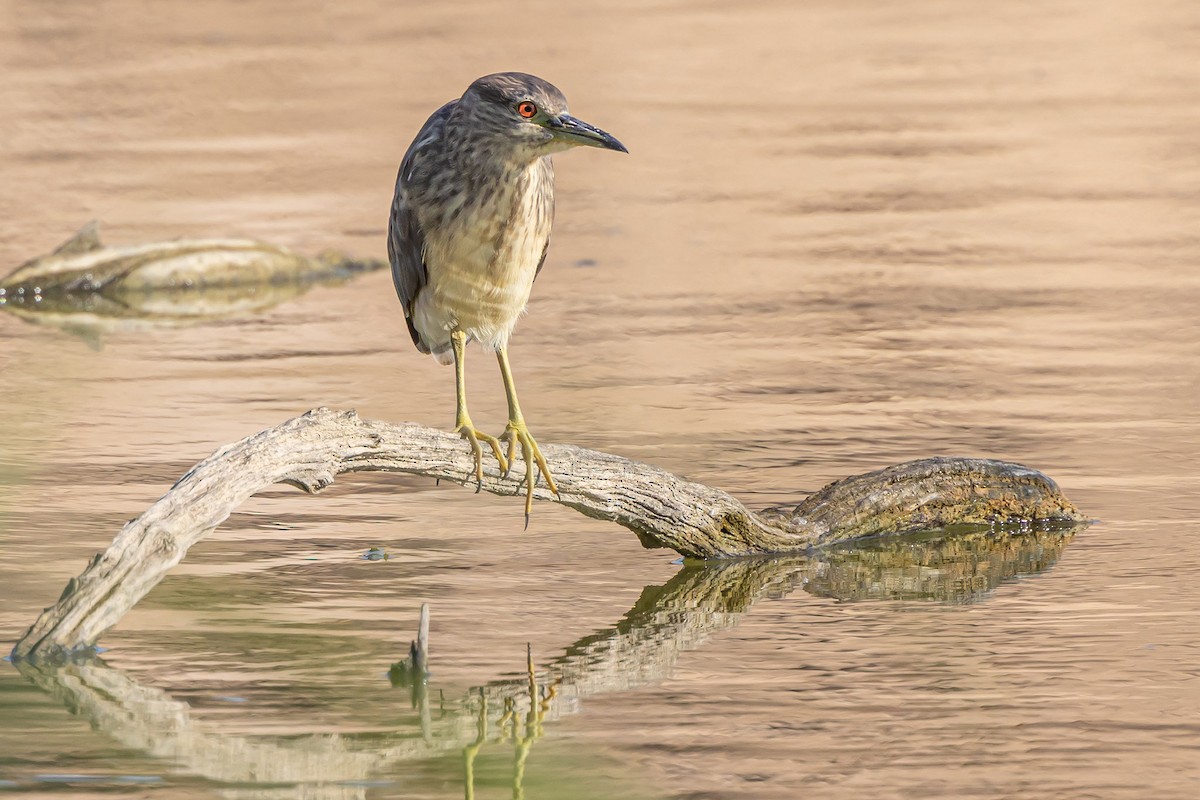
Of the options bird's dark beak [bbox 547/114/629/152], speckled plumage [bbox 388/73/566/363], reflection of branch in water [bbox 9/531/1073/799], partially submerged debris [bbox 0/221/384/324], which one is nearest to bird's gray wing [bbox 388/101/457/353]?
speckled plumage [bbox 388/73/566/363]

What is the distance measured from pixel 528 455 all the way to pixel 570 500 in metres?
0.24

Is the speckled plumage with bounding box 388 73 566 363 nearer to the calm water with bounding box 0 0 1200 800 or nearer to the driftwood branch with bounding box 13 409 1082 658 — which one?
the driftwood branch with bounding box 13 409 1082 658

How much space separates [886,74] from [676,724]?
47.9 feet

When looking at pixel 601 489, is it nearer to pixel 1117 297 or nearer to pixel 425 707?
pixel 425 707

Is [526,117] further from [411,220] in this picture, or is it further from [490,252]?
[411,220]

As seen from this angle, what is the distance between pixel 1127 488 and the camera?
826 cm

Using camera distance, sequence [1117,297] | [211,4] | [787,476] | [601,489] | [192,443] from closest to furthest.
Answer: [601,489]
[787,476]
[192,443]
[1117,297]
[211,4]

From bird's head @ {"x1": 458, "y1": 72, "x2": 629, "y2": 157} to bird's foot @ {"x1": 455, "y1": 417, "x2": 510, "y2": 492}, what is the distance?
93 centimetres

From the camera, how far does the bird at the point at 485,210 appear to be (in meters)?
6.71

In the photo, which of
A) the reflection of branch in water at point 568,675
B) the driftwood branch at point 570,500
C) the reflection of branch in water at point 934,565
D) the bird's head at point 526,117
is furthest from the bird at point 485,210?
the reflection of branch in water at point 934,565

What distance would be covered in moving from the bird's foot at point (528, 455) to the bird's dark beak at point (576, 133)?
3.16 feet

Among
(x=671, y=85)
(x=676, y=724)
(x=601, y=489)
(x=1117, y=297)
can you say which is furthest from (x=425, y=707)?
(x=671, y=85)

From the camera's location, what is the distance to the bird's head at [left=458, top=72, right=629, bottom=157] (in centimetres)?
666

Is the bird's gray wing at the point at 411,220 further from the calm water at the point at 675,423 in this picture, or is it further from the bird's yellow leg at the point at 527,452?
the calm water at the point at 675,423
